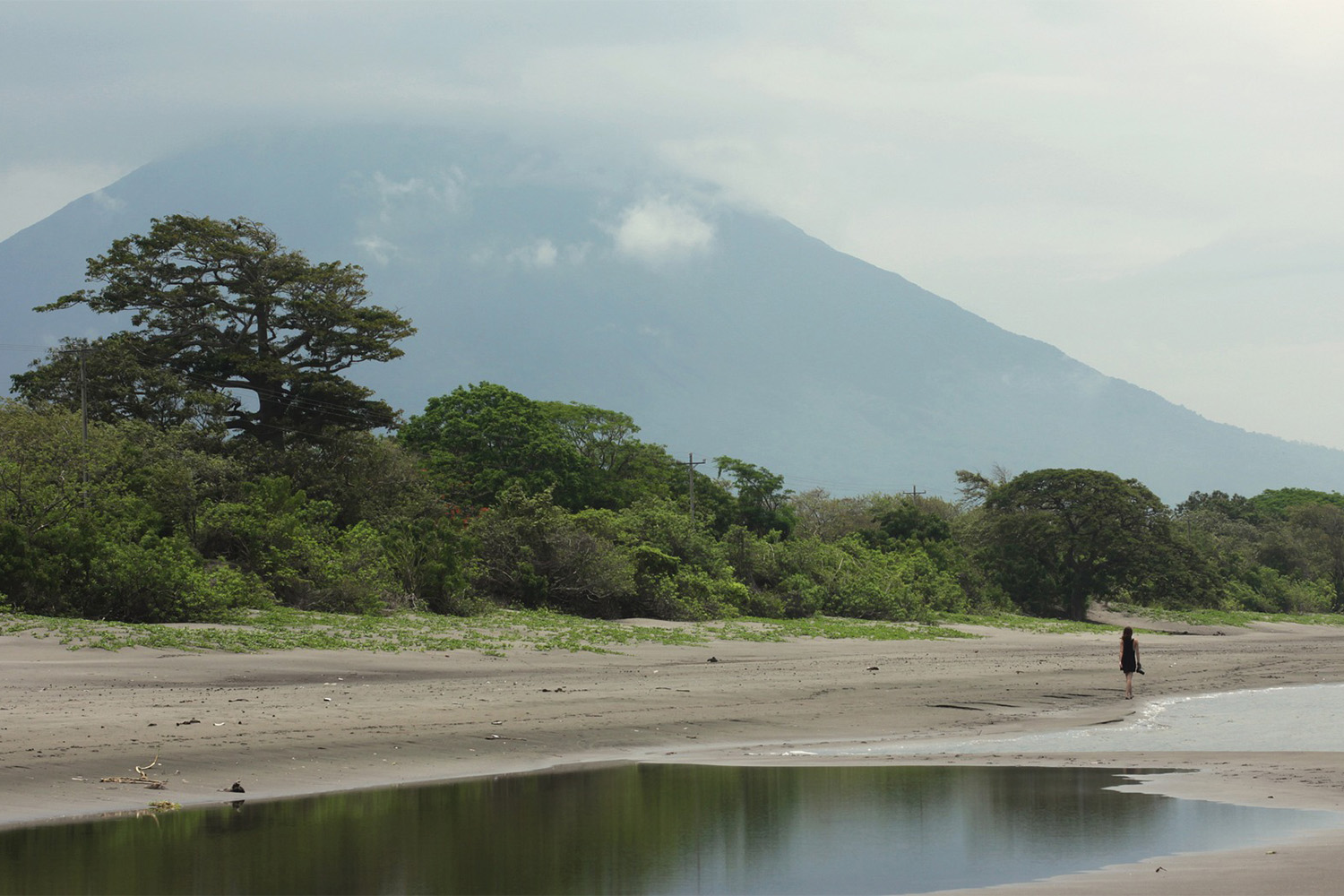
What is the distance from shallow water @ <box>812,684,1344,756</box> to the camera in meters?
14.0

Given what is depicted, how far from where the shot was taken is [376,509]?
38.8 metres

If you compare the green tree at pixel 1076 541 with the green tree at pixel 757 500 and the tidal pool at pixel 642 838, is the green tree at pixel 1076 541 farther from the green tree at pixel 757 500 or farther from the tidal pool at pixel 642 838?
the tidal pool at pixel 642 838

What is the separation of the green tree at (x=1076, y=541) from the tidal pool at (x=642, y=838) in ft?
132

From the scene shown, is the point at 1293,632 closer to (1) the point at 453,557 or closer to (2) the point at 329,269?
(1) the point at 453,557

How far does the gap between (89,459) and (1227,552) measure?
60934 millimetres

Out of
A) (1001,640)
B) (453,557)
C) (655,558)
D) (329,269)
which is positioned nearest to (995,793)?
(453,557)

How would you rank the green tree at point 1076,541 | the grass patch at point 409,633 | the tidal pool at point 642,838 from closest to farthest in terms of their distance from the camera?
the tidal pool at point 642,838 < the grass patch at point 409,633 < the green tree at point 1076,541

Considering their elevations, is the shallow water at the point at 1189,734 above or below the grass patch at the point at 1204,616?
above

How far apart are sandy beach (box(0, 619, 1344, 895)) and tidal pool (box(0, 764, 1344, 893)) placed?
636mm

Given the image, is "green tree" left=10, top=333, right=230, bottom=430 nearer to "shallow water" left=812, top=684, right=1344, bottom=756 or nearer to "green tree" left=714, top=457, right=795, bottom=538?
"green tree" left=714, top=457, right=795, bottom=538

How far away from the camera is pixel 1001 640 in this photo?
35.2 metres

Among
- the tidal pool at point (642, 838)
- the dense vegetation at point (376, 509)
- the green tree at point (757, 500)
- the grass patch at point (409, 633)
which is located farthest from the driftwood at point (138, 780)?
the green tree at point (757, 500)

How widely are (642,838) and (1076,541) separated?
1748 inches

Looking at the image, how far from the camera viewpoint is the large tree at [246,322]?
3928 cm
